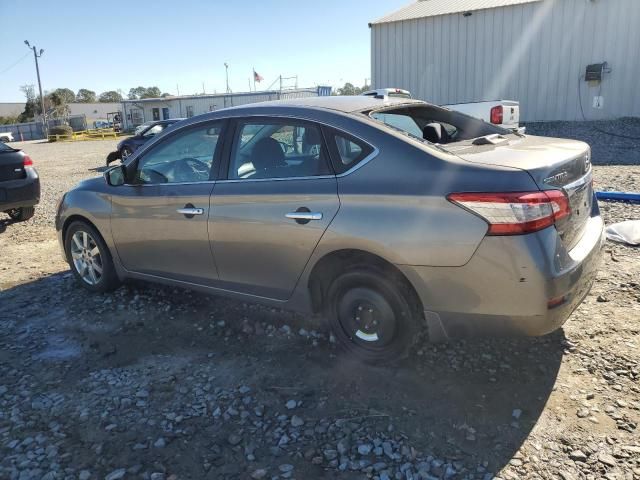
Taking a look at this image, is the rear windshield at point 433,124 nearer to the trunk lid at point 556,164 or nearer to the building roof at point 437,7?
the trunk lid at point 556,164

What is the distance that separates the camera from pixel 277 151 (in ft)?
11.4

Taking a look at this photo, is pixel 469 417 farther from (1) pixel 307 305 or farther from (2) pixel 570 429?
(1) pixel 307 305

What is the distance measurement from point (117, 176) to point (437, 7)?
1668 centimetres

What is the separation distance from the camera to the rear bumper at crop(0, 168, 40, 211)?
7.49m

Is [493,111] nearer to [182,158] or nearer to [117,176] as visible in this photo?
[182,158]

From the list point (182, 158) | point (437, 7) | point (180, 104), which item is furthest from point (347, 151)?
point (180, 104)

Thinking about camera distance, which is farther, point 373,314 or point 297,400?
point 373,314

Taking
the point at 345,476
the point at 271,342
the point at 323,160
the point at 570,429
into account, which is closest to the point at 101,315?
the point at 271,342

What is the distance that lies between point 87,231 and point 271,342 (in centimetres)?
221

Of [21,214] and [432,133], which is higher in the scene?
[432,133]

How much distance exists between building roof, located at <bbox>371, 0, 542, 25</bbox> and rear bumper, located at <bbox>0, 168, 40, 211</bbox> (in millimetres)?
13839

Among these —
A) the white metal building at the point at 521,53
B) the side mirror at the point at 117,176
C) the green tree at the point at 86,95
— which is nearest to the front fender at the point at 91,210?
the side mirror at the point at 117,176

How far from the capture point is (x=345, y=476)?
236cm

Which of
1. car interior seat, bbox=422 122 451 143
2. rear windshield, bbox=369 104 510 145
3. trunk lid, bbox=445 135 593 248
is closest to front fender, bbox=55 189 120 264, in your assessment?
rear windshield, bbox=369 104 510 145
